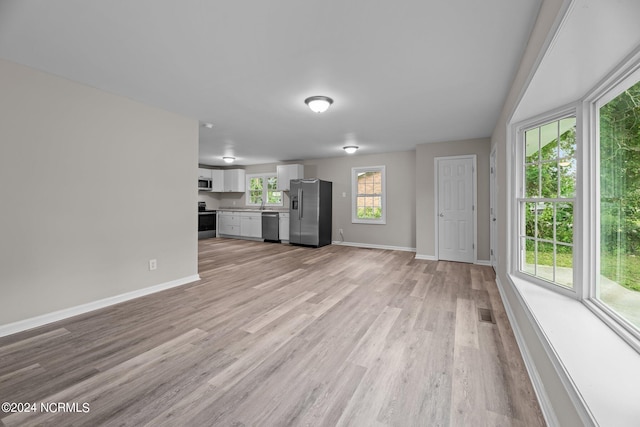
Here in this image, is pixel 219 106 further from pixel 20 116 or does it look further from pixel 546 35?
pixel 546 35

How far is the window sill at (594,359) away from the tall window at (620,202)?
162 millimetres

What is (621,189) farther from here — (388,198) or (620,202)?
(388,198)

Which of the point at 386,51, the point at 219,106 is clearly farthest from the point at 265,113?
the point at 386,51

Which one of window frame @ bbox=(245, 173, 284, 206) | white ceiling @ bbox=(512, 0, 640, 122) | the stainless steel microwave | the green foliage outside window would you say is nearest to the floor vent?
the green foliage outside window

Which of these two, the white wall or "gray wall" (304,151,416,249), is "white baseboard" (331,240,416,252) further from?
the white wall

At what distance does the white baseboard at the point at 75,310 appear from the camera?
2350mm

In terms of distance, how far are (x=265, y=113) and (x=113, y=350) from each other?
119 inches

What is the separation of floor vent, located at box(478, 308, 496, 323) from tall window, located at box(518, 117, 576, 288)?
54 centimetres

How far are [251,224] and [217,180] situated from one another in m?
1.99

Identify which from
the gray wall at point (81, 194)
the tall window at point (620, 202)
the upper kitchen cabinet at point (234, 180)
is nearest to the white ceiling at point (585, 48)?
the tall window at point (620, 202)

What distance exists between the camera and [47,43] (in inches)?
81.9

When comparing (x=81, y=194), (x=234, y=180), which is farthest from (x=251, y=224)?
(x=81, y=194)

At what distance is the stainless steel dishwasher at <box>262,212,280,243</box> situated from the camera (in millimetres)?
7605

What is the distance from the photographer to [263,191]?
853cm
